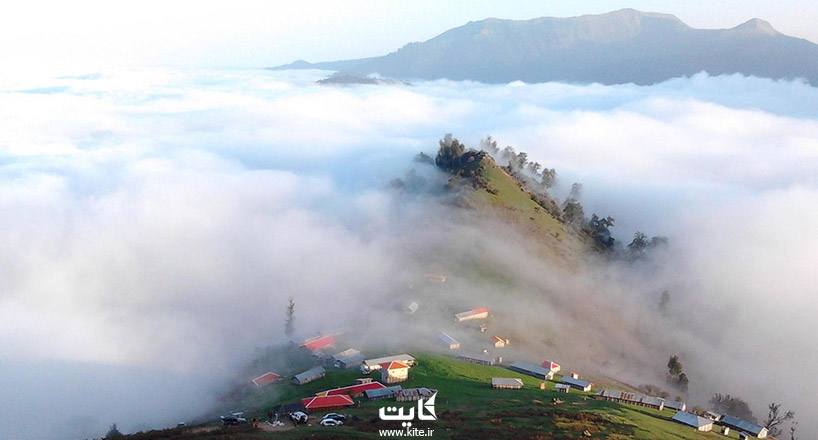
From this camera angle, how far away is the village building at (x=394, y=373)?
6675 cm

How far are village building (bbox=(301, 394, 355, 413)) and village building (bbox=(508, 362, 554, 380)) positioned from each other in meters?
26.9

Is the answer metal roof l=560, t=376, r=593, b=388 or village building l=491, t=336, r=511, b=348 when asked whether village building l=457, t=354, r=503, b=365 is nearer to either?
village building l=491, t=336, r=511, b=348

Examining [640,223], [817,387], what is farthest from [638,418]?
[640,223]

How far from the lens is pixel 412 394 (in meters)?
60.5

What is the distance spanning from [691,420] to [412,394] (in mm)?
27604

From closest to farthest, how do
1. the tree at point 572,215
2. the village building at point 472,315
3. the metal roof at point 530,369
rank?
1. the metal roof at point 530,369
2. the village building at point 472,315
3. the tree at point 572,215

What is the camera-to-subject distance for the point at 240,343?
9462 cm

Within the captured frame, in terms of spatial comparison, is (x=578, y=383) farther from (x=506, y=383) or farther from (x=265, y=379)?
(x=265, y=379)

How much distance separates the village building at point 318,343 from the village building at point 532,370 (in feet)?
78.8

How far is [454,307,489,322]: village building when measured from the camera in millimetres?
95750

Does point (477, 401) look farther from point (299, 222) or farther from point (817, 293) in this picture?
point (817, 293)

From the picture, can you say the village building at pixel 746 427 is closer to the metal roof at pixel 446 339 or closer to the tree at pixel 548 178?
the metal roof at pixel 446 339

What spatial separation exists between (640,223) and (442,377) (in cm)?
13924

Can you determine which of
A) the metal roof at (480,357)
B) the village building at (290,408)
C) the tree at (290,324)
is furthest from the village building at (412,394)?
the tree at (290,324)
